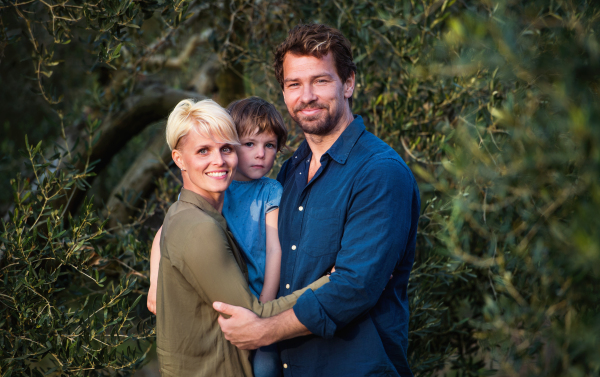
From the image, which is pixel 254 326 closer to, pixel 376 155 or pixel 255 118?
pixel 376 155

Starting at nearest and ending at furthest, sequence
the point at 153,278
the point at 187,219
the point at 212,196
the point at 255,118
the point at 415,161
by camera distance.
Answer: the point at 187,219 → the point at 212,196 → the point at 153,278 → the point at 255,118 → the point at 415,161

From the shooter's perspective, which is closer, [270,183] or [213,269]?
[213,269]

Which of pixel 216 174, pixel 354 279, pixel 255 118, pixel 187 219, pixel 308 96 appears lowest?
pixel 354 279

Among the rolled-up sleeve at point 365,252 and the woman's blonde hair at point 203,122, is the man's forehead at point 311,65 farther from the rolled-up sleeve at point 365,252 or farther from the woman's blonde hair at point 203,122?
the rolled-up sleeve at point 365,252

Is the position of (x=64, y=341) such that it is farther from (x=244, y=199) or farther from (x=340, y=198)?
(x=340, y=198)

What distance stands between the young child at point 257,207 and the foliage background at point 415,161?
797 millimetres

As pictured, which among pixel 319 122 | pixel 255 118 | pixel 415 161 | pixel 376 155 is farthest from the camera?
pixel 415 161

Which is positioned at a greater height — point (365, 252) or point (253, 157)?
point (253, 157)

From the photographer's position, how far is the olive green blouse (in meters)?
2.12

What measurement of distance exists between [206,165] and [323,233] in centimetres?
→ 63

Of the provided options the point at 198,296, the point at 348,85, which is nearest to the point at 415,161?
the point at 348,85

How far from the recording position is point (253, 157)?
9.25 feet

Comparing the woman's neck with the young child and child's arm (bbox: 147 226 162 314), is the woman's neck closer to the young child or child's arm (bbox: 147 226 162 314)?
the young child

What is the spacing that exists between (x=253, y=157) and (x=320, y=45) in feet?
2.29
